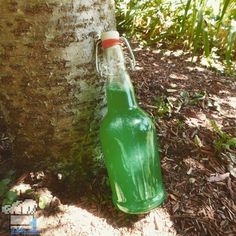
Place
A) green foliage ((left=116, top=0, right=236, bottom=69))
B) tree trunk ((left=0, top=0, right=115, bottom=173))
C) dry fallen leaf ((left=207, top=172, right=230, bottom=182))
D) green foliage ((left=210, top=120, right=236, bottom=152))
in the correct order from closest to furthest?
tree trunk ((left=0, top=0, right=115, bottom=173)), dry fallen leaf ((left=207, top=172, right=230, bottom=182)), green foliage ((left=210, top=120, right=236, bottom=152)), green foliage ((left=116, top=0, right=236, bottom=69))

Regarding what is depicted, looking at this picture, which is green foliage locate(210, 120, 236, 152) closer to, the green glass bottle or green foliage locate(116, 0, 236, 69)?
the green glass bottle

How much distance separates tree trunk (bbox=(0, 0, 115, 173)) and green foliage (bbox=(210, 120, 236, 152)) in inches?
21.3

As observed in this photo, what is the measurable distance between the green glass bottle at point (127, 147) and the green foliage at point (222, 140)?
0.38m

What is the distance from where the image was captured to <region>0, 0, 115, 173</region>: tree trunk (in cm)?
111

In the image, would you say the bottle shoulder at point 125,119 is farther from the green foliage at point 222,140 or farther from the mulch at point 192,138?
the green foliage at point 222,140

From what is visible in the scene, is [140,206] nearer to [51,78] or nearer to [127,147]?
[127,147]

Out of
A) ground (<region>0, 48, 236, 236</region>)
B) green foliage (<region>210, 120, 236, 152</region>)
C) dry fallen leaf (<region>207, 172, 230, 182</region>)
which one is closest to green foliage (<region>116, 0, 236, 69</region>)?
ground (<region>0, 48, 236, 236</region>)

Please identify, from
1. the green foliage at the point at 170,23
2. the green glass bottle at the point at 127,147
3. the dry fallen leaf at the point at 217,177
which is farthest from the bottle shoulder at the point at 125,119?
the green foliage at the point at 170,23

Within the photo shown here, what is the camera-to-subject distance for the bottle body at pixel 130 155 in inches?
49.2

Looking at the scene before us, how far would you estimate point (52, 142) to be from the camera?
1339 millimetres

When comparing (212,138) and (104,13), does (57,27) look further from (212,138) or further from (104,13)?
(212,138)

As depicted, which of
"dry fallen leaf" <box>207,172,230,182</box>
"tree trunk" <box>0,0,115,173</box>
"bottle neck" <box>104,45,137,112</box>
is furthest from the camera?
"dry fallen leaf" <box>207,172,230,182</box>

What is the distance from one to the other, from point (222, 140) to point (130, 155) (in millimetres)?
537

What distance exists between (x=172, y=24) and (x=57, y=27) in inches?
82.6
